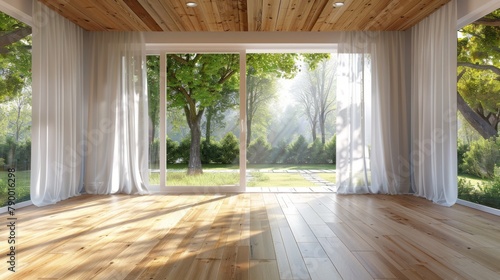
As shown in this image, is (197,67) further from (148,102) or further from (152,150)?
(152,150)

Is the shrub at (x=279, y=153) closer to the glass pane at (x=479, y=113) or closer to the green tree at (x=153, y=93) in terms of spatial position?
the green tree at (x=153, y=93)

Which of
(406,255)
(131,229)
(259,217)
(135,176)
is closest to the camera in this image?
(406,255)

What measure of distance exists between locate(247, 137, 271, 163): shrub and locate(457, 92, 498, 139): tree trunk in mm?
2728

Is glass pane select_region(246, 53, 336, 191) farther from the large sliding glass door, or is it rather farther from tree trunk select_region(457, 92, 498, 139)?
tree trunk select_region(457, 92, 498, 139)

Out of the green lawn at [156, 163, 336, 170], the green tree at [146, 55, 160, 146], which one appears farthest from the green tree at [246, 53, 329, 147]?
the green tree at [146, 55, 160, 146]

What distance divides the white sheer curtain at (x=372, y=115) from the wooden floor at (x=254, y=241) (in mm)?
912

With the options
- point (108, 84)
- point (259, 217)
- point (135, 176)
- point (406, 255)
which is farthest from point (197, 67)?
point (406, 255)

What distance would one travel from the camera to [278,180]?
6.78 m

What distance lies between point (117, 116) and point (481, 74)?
4648mm

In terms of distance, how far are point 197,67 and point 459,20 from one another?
3384 mm

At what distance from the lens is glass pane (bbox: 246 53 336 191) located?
6375mm

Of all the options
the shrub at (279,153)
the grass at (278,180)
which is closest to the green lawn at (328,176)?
the grass at (278,180)

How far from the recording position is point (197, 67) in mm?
6043

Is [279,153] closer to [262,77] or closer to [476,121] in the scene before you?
[262,77]
